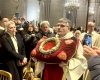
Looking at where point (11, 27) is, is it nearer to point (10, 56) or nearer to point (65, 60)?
point (10, 56)

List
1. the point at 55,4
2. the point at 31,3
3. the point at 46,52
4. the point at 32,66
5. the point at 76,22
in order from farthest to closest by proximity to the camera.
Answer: the point at 76,22, the point at 31,3, the point at 55,4, the point at 32,66, the point at 46,52

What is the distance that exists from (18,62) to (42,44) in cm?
132

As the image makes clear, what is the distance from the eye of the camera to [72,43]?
148 inches

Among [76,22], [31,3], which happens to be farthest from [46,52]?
[76,22]

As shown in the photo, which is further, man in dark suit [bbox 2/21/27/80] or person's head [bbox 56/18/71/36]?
man in dark suit [bbox 2/21/27/80]

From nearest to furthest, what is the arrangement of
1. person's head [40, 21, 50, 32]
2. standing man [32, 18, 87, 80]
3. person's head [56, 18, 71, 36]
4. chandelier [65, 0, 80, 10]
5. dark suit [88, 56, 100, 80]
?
dark suit [88, 56, 100, 80], standing man [32, 18, 87, 80], person's head [56, 18, 71, 36], person's head [40, 21, 50, 32], chandelier [65, 0, 80, 10]

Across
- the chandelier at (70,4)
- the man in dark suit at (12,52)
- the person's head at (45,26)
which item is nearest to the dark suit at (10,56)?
the man in dark suit at (12,52)

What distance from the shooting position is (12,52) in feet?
16.0

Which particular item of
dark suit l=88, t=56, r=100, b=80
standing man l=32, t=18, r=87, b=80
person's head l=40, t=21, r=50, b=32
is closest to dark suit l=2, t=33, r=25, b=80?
standing man l=32, t=18, r=87, b=80

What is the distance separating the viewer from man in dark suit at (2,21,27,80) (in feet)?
16.0

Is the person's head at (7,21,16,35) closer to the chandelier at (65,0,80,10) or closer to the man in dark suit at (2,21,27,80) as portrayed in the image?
the man in dark suit at (2,21,27,80)

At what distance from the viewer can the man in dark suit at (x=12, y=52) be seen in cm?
488

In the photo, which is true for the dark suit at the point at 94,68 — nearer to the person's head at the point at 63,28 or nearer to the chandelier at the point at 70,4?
the person's head at the point at 63,28

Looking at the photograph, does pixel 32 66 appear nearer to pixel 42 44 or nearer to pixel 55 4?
pixel 42 44
